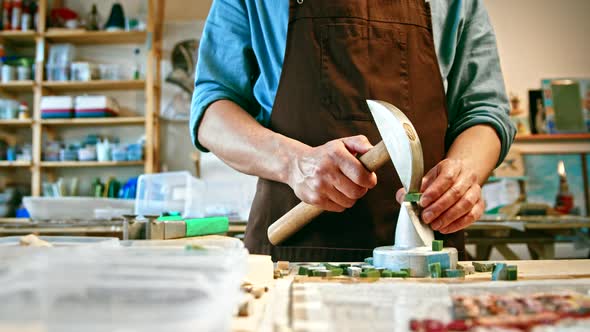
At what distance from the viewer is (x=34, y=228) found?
8.23 feet

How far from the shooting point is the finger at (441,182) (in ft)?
2.69

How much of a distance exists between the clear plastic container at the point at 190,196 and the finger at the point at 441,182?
192 cm

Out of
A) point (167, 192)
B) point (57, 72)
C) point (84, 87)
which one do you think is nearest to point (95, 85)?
point (84, 87)

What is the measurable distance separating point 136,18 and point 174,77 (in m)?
0.67

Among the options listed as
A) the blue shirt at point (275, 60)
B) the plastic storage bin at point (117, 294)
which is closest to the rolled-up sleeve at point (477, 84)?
the blue shirt at point (275, 60)

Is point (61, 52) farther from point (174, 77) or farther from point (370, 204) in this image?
point (370, 204)

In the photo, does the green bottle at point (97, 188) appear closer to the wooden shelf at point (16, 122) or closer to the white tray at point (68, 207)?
the wooden shelf at point (16, 122)

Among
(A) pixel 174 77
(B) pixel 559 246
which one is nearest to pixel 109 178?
(A) pixel 174 77

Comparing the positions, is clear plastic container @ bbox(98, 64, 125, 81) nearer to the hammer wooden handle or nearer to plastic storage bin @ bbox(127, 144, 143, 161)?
plastic storage bin @ bbox(127, 144, 143, 161)

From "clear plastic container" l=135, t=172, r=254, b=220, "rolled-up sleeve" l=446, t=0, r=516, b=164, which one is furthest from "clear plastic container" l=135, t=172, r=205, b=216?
"rolled-up sleeve" l=446, t=0, r=516, b=164

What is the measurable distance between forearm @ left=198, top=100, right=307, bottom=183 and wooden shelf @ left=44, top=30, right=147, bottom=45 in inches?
135

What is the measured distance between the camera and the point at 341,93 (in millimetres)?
1021

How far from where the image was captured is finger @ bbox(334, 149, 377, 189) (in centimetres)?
79

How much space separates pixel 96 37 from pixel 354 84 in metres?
3.78
